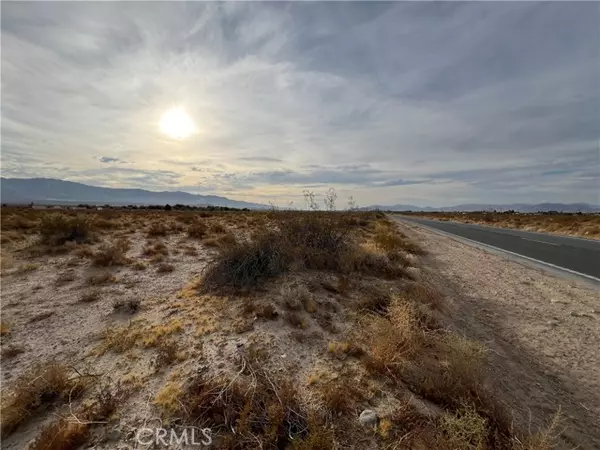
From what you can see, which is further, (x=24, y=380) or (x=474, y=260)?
(x=474, y=260)

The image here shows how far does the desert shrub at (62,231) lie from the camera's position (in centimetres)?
1468

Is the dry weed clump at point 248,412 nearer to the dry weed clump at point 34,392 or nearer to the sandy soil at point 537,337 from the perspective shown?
the dry weed clump at point 34,392

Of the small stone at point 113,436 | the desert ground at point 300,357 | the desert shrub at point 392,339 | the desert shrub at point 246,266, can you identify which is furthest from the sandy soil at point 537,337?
the small stone at point 113,436

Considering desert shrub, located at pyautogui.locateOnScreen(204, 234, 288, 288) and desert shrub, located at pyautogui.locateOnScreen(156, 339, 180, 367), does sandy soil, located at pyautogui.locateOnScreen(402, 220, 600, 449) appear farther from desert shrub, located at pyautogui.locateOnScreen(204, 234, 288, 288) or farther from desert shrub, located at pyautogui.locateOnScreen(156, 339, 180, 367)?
desert shrub, located at pyautogui.locateOnScreen(156, 339, 180, 367)

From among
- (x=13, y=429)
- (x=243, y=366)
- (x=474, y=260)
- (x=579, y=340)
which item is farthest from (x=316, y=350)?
(x=474, y=260)

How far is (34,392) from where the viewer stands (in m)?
4.02

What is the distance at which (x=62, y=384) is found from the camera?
13.8 ft

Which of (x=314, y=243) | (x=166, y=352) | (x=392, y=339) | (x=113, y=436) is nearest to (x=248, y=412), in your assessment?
(x=113, y=436)

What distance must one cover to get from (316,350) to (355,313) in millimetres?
1426

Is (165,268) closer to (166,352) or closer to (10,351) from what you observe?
(10,351)

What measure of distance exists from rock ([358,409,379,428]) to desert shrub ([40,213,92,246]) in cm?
1600

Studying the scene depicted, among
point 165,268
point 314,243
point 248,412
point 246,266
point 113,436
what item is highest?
point 314,243

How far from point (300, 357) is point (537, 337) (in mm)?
4544

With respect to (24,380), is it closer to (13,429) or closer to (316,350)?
(13,429)
